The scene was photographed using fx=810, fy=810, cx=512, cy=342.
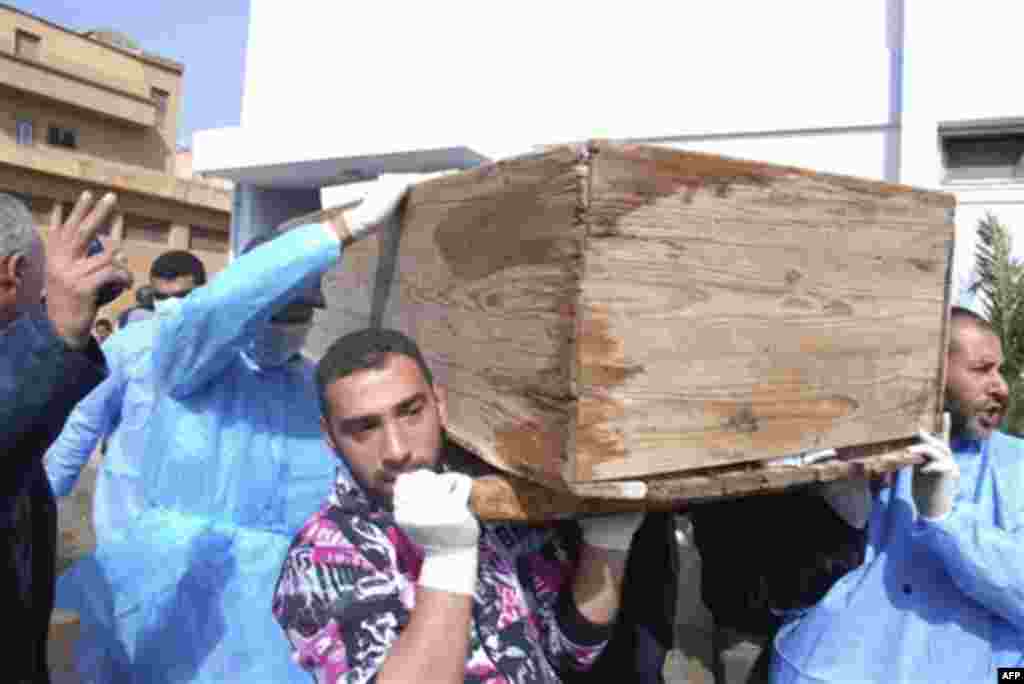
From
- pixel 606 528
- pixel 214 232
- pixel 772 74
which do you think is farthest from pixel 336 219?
pixel 214 232

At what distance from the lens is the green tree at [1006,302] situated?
12.2 ft

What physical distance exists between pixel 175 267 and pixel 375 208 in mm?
2369

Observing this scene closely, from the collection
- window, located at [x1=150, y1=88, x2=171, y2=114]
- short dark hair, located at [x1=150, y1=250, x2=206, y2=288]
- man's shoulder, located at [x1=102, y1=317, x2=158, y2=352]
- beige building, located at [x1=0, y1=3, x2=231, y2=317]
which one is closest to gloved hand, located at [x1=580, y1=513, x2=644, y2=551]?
man's shoulder, located at [x1=102, y1=317, x2=158, y2=352]

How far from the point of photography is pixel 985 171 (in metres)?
4.80

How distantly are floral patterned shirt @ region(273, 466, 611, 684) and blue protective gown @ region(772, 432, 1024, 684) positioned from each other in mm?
630

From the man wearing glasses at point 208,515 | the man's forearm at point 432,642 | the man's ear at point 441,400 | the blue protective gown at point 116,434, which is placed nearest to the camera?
the man's forearm at point 432,642

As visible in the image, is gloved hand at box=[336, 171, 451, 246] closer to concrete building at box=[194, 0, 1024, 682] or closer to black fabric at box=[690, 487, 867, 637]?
black fabric at box=[690, 487, 867, 637]

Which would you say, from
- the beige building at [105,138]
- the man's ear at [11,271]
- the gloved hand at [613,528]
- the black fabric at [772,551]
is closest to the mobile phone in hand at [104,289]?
the man's ear at [11,271]

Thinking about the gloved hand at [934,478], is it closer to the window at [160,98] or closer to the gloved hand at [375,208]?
the gloved hand at [375,208]

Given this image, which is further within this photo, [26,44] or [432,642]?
[26,44]

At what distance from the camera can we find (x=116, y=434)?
2.38 m

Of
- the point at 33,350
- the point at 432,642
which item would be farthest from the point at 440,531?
the point at 33,350

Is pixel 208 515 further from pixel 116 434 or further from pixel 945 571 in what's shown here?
pixel 945 571

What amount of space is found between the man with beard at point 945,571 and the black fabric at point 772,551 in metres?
0.05
